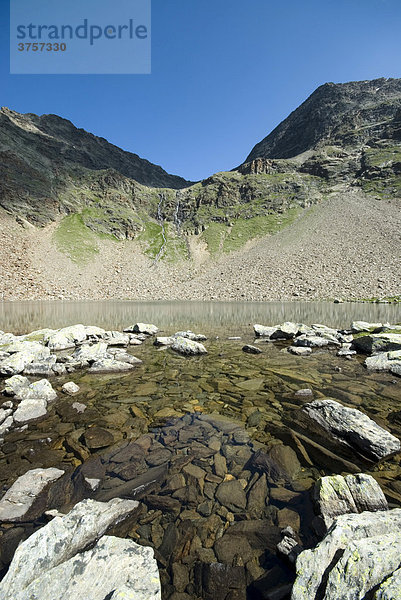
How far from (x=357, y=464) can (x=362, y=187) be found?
120 metres

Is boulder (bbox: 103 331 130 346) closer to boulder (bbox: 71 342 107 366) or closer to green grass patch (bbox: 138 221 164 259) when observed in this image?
boulder (bbox: 71 342 107 366)

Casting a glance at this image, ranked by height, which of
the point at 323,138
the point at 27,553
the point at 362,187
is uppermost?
the point at 323,138

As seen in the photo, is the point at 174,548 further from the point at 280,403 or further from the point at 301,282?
the point at 301,282

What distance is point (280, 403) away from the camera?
7.82 m

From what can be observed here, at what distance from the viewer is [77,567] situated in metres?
2.74

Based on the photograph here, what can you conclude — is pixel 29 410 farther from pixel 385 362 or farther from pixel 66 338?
pixel 385 362

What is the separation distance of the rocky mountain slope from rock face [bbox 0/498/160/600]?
59411 millimetres

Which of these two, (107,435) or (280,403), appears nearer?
(107,435)

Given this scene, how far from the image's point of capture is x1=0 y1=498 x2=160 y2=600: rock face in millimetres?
2514

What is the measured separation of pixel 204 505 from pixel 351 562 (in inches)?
88.9

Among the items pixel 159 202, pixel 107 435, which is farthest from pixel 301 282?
pixel 159 202

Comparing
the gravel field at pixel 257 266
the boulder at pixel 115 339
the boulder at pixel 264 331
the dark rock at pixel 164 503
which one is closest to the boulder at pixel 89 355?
the boulder at pixel 115 339

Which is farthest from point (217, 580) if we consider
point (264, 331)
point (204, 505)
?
point (264, 331)

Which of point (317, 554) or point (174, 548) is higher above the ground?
point (317, 554)
